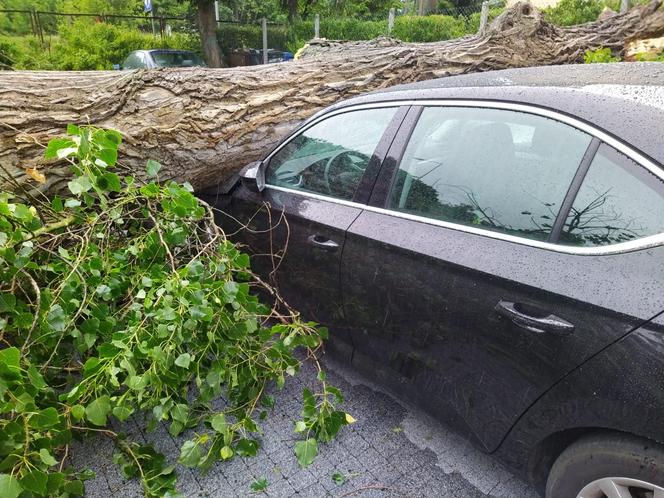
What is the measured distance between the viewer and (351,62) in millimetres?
4492

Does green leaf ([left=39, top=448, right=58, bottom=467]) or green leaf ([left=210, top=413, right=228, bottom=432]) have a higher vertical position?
green leaf ([left=39, top=448, right=58, bottom=467])

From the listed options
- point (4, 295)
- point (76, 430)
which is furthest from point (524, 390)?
point (4, 295)

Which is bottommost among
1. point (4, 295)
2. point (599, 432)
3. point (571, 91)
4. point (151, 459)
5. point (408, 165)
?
point (151, 459)

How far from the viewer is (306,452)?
5.79 feet

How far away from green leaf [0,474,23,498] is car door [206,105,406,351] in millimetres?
1396

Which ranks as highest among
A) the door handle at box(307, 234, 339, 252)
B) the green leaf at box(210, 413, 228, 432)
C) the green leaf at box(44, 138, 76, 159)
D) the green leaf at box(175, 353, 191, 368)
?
the green leaf at box(44, 138, 76, 159)

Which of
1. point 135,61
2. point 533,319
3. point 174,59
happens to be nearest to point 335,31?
point 174,59

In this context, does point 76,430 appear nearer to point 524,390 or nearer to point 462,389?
point 462,389

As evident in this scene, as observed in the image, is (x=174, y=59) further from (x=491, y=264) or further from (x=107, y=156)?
(x=491, y=264)

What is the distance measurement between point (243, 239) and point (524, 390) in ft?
6.12

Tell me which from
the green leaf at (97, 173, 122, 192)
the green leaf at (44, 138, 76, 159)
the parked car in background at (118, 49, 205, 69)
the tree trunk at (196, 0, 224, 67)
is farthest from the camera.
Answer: the tree trunk at (196, 0, 224, 67)

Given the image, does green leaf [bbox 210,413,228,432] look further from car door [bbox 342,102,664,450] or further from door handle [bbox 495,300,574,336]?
door handle [bbox 495,300,574,336]

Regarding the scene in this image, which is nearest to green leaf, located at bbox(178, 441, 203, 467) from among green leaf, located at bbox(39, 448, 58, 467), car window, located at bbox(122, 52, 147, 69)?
green leaf, located at bbox(39, 448, 58, 467)

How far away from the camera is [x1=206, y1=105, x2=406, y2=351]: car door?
2309 mm
